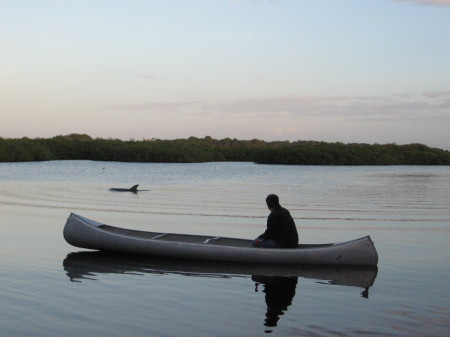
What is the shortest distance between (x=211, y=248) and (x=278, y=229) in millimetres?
1467

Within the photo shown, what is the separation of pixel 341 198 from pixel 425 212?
777 centimetres

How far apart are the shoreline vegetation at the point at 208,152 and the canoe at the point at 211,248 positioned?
77.2 meters

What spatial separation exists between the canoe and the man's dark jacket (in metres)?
0.22

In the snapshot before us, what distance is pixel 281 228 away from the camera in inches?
547

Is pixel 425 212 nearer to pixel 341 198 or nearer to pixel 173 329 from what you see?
pixel 341 198

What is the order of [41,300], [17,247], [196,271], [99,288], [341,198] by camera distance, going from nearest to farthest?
[41,300] → [99,288] → [196,271] → [17,247] → [341,198]

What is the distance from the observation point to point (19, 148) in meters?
95.3

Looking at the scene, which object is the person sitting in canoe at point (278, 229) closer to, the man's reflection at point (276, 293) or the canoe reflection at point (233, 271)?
the canoe reflection at point (233, 271)

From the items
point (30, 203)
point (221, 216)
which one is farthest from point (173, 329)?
point (30, 203)

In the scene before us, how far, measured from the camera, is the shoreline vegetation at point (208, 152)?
3669 inches

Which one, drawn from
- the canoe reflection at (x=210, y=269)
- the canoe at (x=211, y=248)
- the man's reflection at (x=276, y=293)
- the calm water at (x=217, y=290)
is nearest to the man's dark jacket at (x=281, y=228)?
the canoe at (x=211, y=248)

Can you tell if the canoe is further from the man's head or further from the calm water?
the man's head

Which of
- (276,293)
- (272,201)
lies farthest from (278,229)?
(276,293)

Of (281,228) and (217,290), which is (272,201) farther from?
(217,290)
